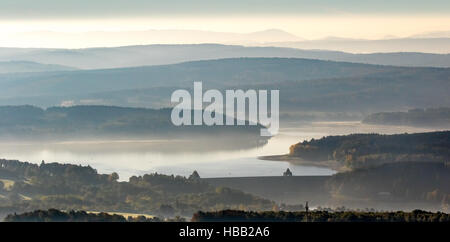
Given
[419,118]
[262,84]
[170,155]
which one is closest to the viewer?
[170,155]

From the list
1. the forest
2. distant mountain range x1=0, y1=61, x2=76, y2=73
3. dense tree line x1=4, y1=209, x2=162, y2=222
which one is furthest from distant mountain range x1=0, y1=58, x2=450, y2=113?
dense tree line x1=4, y1=209, x2=162, y2=222

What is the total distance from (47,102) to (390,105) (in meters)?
38.9

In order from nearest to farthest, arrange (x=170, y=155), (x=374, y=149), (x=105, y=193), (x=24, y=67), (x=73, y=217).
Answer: (x=73, y=217)
(x=105, y=193)
(x=374, y=149)
(x=170, y=155)
(x=24, y=67)

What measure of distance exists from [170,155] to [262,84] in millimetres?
45148

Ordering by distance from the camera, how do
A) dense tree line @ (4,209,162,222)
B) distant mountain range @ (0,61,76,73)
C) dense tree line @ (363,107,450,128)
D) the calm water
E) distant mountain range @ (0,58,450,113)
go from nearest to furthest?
dense tree line @ (4,209,162,222)
the calm water
dense tree line @ (363,107,450,128)
distant mountain range @ (0,58,450,113)
distant mountain range @ (0,61,76,73)

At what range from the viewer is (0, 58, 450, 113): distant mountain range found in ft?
351

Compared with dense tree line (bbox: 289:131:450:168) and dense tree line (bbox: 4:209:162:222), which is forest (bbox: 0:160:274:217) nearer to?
dense tree line (bbox: 4:209:162:222)

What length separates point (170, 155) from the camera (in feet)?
246

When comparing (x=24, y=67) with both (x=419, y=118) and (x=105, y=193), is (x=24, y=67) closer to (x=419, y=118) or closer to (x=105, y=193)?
(x=419, y=118)

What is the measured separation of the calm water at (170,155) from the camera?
2398 inches

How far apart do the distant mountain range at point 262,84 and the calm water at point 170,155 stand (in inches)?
635

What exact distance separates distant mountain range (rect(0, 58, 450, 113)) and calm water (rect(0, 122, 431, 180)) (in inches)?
635

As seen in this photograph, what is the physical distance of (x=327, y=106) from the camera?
10688 centimetres

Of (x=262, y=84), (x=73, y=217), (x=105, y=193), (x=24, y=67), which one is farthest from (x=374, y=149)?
(x=24, y=67)
